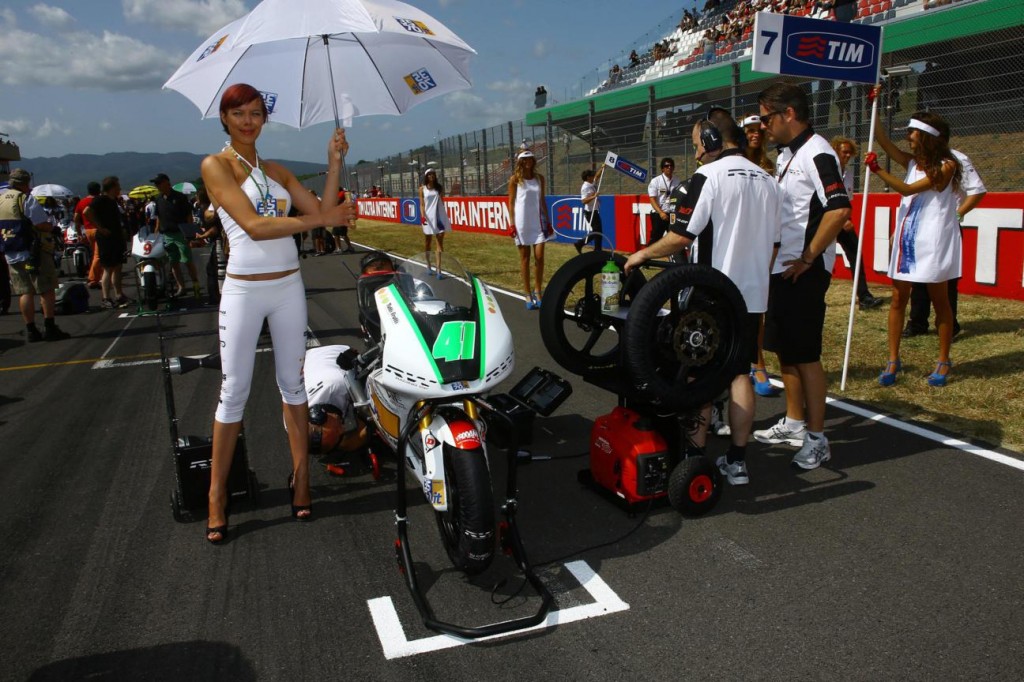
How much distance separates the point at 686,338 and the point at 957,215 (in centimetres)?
376

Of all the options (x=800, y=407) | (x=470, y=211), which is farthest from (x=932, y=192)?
(x=470, y=211)

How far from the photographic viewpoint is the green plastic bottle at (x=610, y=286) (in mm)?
3803

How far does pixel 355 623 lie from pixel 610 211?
14.3 m

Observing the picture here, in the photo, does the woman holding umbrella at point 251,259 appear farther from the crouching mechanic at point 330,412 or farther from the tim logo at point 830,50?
the tim logo at point 830,50

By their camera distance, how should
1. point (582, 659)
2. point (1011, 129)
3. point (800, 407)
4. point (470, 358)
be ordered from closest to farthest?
1. point (582, 659)
2. point (470, 358)
3. point (800, 407)
4. point (1011, 129)

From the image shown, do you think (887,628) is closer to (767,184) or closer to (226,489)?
(767,184)

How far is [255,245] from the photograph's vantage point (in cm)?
358

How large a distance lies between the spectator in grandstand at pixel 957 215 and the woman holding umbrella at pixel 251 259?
488 cm

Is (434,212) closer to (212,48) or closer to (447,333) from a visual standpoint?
(212,48)

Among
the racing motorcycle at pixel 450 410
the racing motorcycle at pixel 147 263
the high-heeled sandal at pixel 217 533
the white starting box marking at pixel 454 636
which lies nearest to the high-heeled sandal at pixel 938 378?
the white starting box marking at pixel 454 636

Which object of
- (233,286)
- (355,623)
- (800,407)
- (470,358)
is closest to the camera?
(355,623)

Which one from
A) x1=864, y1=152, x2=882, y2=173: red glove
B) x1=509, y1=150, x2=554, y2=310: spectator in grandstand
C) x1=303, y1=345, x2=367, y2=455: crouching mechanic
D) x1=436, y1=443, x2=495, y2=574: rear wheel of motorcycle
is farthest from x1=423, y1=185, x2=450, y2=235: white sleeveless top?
x1=436, y1=443, x2=495, y2=574: rear wheel of motorcycle

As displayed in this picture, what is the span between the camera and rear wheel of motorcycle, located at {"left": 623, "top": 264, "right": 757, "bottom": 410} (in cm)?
346

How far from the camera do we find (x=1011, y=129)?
1148 centimetres
